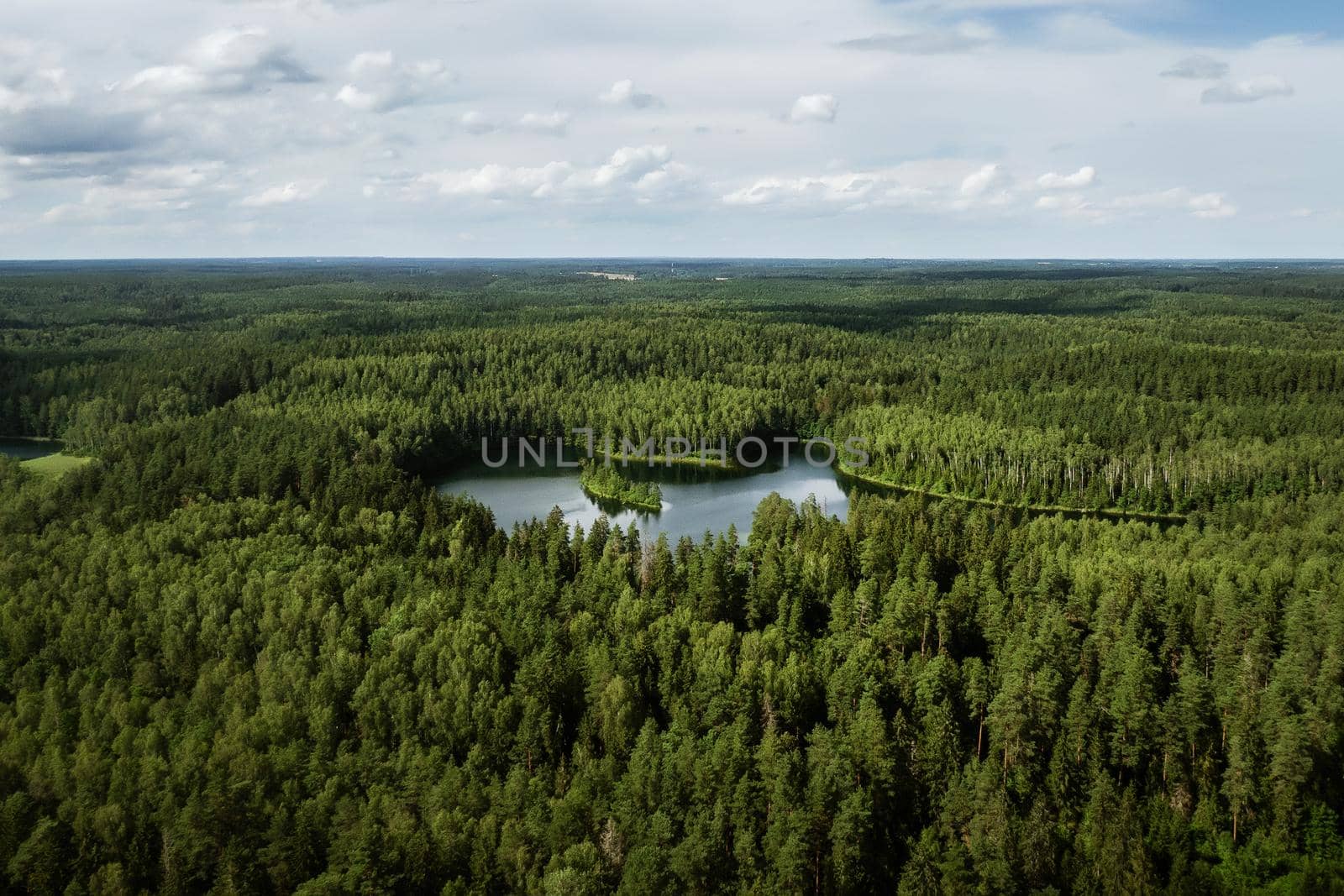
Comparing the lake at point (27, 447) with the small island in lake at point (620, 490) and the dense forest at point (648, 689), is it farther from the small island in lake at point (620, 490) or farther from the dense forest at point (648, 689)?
the small island in lake at point (620, 490)

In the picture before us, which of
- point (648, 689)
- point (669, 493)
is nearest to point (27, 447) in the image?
point (669, 493)

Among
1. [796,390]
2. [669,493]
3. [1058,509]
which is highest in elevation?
[796,390]

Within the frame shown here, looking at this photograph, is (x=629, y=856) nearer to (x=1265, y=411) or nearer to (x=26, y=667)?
(x=26, y=667)

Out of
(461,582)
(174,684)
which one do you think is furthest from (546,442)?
(174,684)

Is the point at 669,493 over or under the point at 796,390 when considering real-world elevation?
under

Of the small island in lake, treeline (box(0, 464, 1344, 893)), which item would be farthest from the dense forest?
the small island in lake

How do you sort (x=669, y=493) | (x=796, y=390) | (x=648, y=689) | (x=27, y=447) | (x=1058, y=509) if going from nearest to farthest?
(x=648, y=689) < (x=1058, y=509) < (x=669, y=493) < (x=27, y=447) < (x=796, y=390)

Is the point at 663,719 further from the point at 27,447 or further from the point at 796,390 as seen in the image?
the point at 27,447

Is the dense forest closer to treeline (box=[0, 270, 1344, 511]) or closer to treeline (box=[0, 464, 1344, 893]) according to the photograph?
treeline (box=[0, 464, 1344, 893])
